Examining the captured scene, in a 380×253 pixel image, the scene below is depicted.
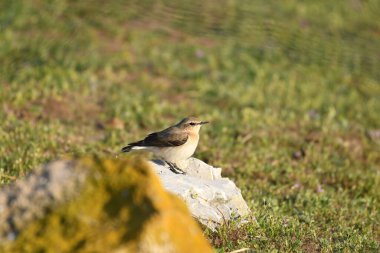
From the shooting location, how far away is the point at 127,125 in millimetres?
15000

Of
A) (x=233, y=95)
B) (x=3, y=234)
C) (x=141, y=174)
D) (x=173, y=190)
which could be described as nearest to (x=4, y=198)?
(x=3, y=234)

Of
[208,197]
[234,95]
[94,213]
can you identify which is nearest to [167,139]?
[208,197]

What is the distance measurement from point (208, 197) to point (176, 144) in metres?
1.72

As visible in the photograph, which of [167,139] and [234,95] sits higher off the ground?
[167,139]

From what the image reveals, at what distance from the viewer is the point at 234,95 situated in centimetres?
1741

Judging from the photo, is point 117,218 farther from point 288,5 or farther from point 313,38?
point 288,5

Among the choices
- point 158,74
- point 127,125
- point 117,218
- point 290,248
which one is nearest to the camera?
point 117,218

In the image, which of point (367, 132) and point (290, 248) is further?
point (367, 132)

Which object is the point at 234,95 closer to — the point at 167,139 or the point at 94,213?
the point at 167,139

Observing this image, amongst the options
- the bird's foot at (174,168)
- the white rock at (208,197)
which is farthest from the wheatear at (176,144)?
the white rock at (208,197)

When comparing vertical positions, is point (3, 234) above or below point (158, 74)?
above

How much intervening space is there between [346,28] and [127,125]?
12095 mm

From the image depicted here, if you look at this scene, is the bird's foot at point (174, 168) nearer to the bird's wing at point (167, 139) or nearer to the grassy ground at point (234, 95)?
the bird's wing at point (167, 139)

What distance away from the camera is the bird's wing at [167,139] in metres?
10.1
